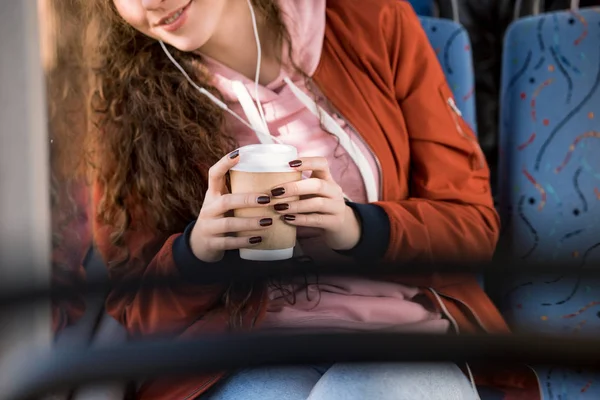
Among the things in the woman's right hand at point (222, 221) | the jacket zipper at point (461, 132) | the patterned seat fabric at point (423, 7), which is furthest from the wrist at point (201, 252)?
the patterned seat fabric at point (423, 7)

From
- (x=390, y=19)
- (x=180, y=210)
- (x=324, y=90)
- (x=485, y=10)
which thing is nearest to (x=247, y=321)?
(x=180, y=210)

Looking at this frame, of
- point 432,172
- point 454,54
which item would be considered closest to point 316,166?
point 432,172

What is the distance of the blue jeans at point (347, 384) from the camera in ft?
1.79

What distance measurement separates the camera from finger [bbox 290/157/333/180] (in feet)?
1.86

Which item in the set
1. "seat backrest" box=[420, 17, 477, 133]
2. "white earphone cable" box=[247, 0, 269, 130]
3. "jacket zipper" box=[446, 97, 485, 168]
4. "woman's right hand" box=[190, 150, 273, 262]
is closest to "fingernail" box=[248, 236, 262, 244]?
"woman's right hand" box=[190, 150, 273, 262]

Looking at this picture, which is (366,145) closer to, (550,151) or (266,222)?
(266,222)

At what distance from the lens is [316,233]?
1.88 feet

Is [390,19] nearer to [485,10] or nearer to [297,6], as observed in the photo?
[297,6]

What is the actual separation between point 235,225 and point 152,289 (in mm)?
89

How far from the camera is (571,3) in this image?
2.73ft

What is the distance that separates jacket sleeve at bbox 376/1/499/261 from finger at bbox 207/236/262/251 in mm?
129

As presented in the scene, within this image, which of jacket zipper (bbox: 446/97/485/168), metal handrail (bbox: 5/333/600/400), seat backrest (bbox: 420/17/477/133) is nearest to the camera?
metal handrail (bbox: 5/333/600/400)

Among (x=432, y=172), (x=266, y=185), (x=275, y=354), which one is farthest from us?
(x=432, y=172)

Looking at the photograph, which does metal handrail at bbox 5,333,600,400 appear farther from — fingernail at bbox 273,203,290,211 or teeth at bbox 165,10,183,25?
teeth at bbox 165,10,183,25
